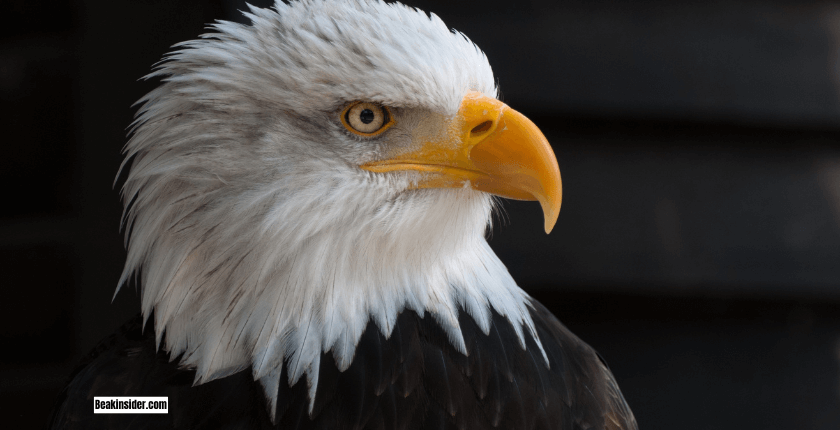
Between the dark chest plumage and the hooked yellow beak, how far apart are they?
21cm

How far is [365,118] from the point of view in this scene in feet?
2.48

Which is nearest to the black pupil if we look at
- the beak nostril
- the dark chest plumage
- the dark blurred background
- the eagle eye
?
the eagle eye

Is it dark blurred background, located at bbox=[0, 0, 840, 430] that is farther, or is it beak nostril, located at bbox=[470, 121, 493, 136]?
dark blurred background, located at bbox=[0, 0, 840, 430]

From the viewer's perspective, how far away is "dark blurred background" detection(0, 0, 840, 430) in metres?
1.41

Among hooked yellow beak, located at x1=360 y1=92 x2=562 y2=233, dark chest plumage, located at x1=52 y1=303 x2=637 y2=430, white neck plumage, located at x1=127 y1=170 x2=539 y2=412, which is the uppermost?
hooked yellow beak, located at x1=360 y1=92 x2=562 y2=233

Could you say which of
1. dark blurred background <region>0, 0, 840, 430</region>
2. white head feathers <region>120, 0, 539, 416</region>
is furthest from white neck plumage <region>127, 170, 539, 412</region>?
dark blurred background <region>0, 0, 840, 430</region>

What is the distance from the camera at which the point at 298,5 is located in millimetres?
820

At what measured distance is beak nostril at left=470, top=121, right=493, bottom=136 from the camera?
762mm

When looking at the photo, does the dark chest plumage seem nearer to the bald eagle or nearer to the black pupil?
the bald eagle

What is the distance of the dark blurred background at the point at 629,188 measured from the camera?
55.6 inches

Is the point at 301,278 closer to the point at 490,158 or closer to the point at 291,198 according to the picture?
the point at 291,198

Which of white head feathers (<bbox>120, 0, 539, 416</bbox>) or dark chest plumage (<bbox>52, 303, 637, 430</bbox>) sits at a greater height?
white head feathers (<bbox>120, 0, 539, 416</bbox>)

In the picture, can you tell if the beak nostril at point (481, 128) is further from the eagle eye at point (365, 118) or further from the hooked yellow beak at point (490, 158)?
the eagle eye at point (365, 118)

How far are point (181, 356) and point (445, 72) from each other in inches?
21.6
